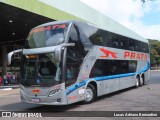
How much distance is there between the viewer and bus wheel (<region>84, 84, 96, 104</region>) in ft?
40.9

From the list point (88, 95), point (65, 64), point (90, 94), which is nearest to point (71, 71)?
point (65, 64)

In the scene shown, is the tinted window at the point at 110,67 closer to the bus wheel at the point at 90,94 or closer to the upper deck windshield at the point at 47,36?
the bus wheel at the point at 90,94

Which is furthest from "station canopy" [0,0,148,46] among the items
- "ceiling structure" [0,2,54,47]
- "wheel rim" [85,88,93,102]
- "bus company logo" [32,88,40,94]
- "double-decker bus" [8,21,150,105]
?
"bus company logo" [32,88,40,94]

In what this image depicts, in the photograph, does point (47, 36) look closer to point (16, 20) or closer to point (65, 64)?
point (65, 64)

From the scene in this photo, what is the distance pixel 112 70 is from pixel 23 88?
5.36 m

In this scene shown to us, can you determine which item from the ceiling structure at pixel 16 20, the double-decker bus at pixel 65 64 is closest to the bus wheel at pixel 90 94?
the double-decker bus at pixel 65 64

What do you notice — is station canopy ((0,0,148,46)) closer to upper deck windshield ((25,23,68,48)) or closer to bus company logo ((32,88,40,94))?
upper deck windshield ((25,23,68,48))

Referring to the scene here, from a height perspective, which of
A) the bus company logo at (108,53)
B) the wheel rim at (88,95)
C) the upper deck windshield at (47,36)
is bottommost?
the wheel rim at (88,95)

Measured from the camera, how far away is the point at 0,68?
45656mm

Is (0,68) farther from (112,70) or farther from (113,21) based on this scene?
(112,70)

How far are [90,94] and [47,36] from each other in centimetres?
333

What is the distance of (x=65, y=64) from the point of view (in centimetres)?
1067

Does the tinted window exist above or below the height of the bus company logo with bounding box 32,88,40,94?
above

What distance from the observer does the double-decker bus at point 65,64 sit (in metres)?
10.5
